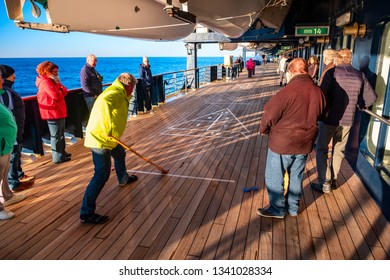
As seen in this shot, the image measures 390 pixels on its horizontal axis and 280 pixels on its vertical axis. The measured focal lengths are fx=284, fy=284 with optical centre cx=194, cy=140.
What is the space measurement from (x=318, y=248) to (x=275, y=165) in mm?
847

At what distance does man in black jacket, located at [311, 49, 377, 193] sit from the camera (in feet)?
10.6

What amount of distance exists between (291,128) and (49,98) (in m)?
3.61

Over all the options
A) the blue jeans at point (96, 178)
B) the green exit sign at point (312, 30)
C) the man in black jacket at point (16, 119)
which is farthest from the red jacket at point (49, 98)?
the green exit sign at point (312, 30)

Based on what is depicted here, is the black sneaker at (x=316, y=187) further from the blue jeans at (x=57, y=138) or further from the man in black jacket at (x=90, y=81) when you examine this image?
the man in black jacket at (x=90, y=81)

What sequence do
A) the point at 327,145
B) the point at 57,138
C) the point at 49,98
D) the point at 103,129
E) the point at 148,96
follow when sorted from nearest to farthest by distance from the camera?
the point at 103,129, the point at 327,145, the point at 49,98, the point at 57,138, the point at 148,96

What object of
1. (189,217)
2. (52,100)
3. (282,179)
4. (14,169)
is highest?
(52,100)

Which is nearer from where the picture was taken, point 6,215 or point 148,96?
point 6,215

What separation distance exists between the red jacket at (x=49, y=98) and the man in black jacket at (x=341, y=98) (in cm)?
380

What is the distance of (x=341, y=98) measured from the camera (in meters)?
3.29

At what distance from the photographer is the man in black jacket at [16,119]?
3.46 m

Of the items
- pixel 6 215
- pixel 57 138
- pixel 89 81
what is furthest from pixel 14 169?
pixel 89 81

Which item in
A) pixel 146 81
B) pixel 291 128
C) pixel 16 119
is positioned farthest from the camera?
pixel 146 81

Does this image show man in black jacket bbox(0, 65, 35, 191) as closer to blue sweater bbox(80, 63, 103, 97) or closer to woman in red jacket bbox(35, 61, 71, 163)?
woman in red jacket bbox(35, 61, 71, 163)

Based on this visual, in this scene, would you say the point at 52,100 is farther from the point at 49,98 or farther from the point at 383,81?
the point at 383,81
